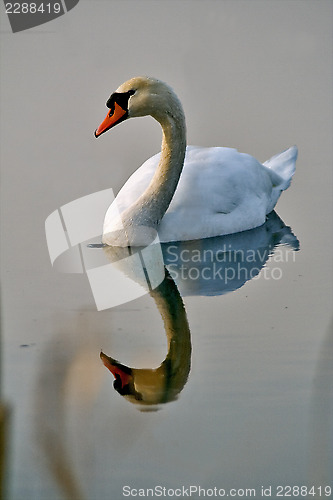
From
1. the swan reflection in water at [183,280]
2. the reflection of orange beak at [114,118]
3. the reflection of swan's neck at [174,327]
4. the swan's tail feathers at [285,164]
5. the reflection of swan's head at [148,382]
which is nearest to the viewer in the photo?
the reflection of swan's head at [148,382]

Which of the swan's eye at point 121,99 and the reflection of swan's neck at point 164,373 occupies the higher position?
the swan's eye at point 121,99

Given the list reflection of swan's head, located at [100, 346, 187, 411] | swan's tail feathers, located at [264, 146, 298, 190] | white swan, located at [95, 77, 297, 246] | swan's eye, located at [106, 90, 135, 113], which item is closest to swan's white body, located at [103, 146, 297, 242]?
white swan, located at [95, 77, 297, 246]

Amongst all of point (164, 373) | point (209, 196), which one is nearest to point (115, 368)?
point (164, 373)

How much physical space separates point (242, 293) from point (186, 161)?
5.91 feet

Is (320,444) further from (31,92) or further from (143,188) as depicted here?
(31,92)

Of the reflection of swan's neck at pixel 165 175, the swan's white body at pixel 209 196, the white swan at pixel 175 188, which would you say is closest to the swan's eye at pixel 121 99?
the white swan at pixel 175 188

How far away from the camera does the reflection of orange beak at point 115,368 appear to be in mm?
3995

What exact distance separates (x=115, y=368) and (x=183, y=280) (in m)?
1.43

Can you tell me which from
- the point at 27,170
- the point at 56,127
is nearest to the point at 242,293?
the point at 27,170

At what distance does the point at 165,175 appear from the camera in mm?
6406

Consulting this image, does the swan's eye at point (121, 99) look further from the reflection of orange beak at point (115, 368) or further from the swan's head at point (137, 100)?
the reflection of orange beak at point (115, 368)

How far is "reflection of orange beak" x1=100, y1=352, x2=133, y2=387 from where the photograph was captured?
3.99 meters

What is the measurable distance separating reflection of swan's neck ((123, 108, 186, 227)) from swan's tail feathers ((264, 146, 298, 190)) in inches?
45.1

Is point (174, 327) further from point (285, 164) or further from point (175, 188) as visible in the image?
point (285, 164)
